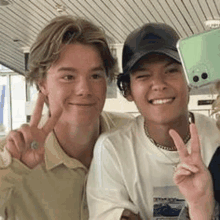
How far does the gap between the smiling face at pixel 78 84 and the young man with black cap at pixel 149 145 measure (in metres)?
0.04

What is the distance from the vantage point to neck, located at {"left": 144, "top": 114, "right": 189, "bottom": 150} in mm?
502

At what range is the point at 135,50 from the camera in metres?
0.49

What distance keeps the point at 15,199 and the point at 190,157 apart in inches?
11.3

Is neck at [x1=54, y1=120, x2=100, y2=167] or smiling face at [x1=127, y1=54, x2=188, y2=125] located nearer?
smiling face at [x1=127, y1=54, x2=188, y2=125]

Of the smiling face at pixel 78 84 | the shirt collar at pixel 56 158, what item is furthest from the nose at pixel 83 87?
the shirt collar at pixel 56 158

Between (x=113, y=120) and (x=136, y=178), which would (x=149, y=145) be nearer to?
(x=136, y=178)

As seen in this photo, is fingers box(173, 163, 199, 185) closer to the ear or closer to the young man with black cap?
the young man with black cap

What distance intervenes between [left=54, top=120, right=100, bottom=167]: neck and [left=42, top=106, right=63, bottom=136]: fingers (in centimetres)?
5

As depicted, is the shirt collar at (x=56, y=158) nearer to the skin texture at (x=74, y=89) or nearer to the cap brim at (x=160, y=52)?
the skin texture at (x=74, y=89)

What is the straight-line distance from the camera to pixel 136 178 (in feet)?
1.60

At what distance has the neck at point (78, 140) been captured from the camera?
0.57 metres

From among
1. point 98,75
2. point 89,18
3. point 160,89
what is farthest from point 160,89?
point 89,18

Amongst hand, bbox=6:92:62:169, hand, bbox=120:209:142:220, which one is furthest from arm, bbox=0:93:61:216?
hand, bbox=120:209:142:220

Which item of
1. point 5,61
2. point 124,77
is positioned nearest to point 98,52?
A: point 124,77
